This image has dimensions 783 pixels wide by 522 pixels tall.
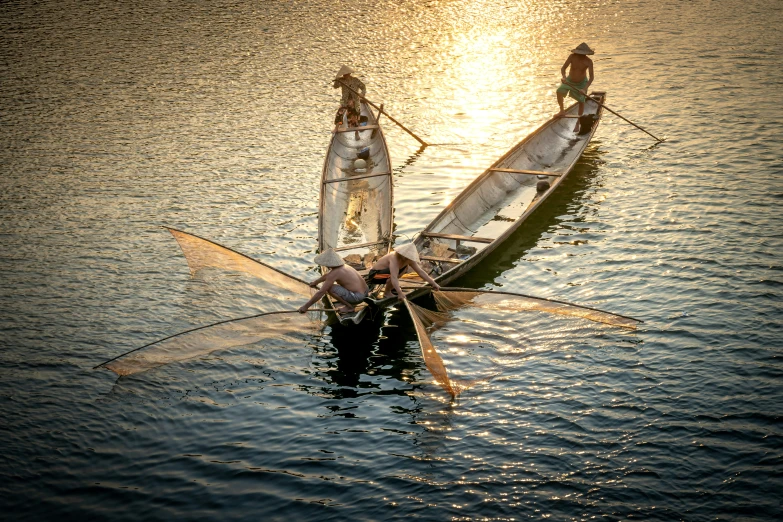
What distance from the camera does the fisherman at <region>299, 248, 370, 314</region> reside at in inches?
455

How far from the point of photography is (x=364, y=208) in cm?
1571

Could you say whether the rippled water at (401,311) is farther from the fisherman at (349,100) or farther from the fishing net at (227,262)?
the fisherman at (349,100)

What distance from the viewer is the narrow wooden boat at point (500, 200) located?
13.4 metres

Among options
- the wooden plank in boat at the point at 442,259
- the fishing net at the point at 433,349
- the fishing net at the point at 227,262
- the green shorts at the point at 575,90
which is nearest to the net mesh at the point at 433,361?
the fishing net at the point at 433,349

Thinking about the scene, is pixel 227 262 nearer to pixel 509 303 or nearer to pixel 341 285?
pixel 341 285

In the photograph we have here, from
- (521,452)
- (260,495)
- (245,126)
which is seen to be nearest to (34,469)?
(260,495)

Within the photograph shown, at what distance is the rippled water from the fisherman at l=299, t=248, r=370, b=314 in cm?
81

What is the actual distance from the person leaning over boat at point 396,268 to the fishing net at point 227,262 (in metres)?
1.18

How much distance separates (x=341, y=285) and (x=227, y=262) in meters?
2.49

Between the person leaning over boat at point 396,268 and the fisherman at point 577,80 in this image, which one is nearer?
the person leaning over boat at point 396,268

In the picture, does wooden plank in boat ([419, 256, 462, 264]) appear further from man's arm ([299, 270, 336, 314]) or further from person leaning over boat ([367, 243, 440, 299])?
man's arm ([299, 270, 336, 314])

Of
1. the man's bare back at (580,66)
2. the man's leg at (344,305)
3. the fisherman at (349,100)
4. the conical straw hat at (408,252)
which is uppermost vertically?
the man's bare back at (580,66)

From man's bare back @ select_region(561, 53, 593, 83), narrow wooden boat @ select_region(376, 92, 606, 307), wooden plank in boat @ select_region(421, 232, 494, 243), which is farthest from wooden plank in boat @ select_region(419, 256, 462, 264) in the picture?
man's bare back @ select_region(561, 53, 593, 83)

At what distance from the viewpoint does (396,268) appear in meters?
11.8
